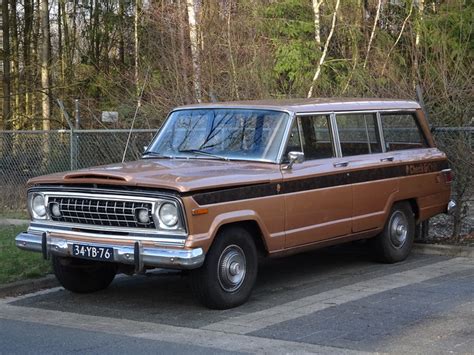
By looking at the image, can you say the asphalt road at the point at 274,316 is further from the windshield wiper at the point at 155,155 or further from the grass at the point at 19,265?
the windshield wiper at the point at 155,155

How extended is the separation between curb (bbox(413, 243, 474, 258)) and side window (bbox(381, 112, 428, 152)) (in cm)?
136

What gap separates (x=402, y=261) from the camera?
10039mm

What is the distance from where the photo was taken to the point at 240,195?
7469mm

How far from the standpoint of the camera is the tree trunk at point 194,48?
14973mm

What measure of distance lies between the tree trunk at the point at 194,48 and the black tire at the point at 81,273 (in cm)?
657

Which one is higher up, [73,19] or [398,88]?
[73,19]

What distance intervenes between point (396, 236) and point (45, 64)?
63.3ft

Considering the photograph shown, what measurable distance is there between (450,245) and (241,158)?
3.80 meters

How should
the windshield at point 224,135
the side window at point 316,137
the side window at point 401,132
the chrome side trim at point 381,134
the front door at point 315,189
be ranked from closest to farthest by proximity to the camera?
the front door at point 315,189, the windshield at point 224,135, the side window at point 316,137, the chrome side trim at point 381,134, the side window at point 401,132

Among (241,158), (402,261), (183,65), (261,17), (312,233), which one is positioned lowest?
(402,261)

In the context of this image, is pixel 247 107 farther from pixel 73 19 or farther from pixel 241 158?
pixel 73 19

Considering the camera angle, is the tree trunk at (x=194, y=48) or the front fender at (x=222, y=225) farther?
the tree trunk at (x=194, y=48)

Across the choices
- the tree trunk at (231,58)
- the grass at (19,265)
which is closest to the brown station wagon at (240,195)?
the grass at (19,265)

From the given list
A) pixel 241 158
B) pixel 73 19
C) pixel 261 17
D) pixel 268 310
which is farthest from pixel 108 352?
pixel 73 19
